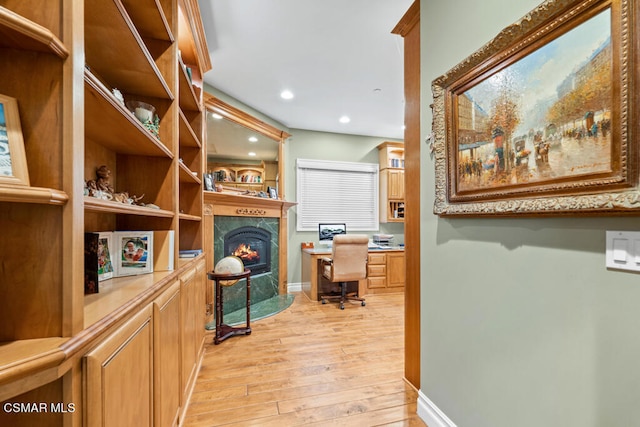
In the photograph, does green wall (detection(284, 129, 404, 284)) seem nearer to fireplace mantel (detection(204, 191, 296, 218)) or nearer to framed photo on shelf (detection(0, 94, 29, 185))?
fireplace mantel (detection(204, 191, 296, 218))

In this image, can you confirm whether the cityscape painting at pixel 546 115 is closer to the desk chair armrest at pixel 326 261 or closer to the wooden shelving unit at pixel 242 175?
the desk chair armrest at pixel 326 261

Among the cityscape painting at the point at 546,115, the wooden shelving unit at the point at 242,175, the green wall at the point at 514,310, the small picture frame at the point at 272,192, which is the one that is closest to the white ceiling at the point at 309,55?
the green wall at the point at 514,310

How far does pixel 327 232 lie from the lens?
4.78 metres

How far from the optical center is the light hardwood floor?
1648 mm

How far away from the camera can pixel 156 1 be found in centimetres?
132

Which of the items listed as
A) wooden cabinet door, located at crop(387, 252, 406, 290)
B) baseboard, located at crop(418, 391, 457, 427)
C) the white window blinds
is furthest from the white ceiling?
baseboard, located at crop(418, 391, 457, 427)

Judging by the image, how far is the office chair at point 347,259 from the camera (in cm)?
360

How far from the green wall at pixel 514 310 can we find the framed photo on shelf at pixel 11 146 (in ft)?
5.28

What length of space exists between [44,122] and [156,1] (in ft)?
3.51

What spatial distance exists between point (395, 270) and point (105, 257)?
397 centimetres

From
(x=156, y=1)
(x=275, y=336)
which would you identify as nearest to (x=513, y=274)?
(x=156, y=1)

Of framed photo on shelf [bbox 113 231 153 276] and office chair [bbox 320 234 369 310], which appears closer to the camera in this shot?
framed photo on shelf [bbox 113 231 153 276]

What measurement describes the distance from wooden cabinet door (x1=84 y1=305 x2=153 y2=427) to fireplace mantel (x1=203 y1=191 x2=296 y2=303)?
7.03 ft

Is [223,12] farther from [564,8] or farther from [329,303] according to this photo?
[329,303]
